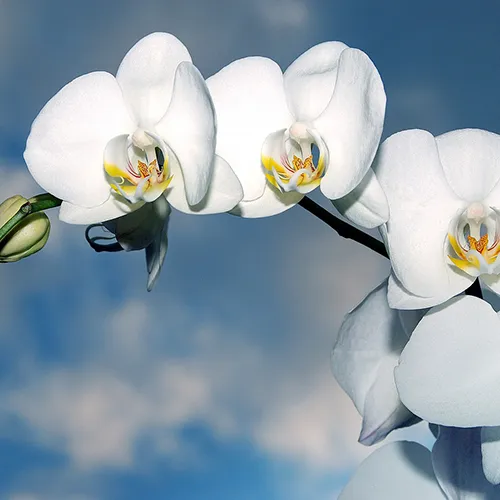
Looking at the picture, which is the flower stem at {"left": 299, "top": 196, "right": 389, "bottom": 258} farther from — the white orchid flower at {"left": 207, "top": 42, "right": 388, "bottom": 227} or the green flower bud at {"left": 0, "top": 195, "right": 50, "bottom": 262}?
the green flower bud at {"left": 0, "top": 195, "right": 50, "bottom": 262}

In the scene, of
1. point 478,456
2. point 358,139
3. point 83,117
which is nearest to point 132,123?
point 83,117

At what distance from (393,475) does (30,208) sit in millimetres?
531

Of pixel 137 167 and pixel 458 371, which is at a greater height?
pixel 137 167

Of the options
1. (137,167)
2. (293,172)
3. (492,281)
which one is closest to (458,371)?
(492,281)

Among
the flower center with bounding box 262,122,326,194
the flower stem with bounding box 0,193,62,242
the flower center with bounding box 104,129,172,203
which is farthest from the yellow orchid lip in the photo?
the flower stem with bounding box 0,193,62,242

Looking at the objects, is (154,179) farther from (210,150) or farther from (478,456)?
(478,456)

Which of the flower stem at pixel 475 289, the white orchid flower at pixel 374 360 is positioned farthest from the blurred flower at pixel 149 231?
the flower stem at pixel 475 289

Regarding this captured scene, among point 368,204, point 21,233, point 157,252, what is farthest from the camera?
point 157,252

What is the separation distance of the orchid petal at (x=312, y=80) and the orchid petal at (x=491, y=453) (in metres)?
0.35

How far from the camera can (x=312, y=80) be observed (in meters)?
0.83

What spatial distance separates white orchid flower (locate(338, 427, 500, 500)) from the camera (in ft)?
2.97

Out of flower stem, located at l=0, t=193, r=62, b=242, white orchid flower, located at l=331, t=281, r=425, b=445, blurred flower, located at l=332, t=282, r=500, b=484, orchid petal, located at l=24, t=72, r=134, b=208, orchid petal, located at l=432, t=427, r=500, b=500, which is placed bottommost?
orchid petal, located at l=432, t=427, r=500, b=500

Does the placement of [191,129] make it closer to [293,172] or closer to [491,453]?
[293,172]

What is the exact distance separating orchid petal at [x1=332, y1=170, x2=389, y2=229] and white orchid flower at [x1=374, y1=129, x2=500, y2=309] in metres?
0.01
